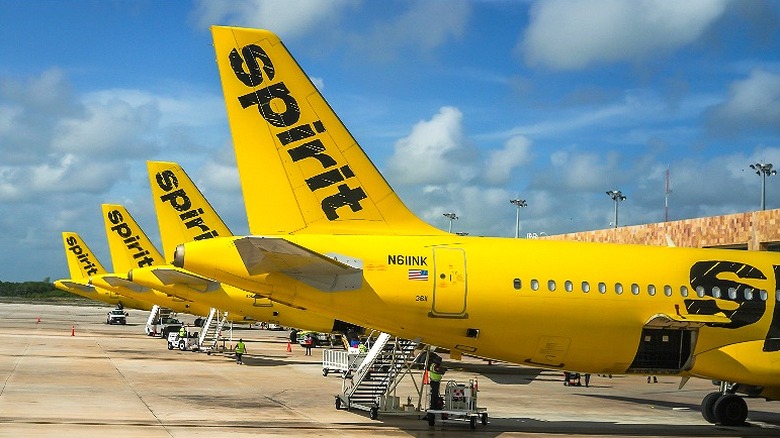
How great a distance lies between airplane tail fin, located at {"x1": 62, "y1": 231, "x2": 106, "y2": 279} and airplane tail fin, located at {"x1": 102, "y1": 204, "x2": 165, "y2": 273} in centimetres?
3592

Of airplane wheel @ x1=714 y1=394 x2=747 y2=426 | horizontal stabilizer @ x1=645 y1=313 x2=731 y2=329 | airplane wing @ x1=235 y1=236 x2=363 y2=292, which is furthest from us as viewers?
airplane wheel @ x1=714 y1=394 x2=747 y2=426

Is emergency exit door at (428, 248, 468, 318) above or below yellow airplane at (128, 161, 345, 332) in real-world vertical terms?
below

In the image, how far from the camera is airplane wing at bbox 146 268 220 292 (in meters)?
48.9

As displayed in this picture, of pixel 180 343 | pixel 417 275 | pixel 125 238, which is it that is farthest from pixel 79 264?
pixel 417 275

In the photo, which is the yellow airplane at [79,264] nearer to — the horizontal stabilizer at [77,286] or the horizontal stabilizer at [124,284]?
the horizontal stabilizer at [77,286]

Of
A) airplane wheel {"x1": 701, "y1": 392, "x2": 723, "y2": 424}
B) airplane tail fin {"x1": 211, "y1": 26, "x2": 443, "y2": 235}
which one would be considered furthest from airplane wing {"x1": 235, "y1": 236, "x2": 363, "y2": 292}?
airplane wheel {"x1": 701, "y1": 392, "x2": 723, "y2": 424}

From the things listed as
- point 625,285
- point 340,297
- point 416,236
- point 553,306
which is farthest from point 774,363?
point 340,297

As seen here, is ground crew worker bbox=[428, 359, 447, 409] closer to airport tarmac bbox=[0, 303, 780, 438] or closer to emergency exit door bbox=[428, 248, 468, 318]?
airport tarmac bbox=[0, 303, 780, 438]

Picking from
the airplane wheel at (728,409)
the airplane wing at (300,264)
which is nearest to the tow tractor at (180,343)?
the airplane wheel at (728,409)

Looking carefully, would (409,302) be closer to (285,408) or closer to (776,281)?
(285,408)

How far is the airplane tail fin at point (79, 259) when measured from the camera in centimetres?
10562

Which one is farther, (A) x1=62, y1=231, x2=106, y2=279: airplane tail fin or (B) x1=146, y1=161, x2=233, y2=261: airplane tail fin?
(A) x1=62, y1=231, x2=106, y2=279: airplane tail fin

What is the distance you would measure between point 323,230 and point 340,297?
1925 millimetres

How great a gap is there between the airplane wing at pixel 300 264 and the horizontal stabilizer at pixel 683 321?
812 centimetres
